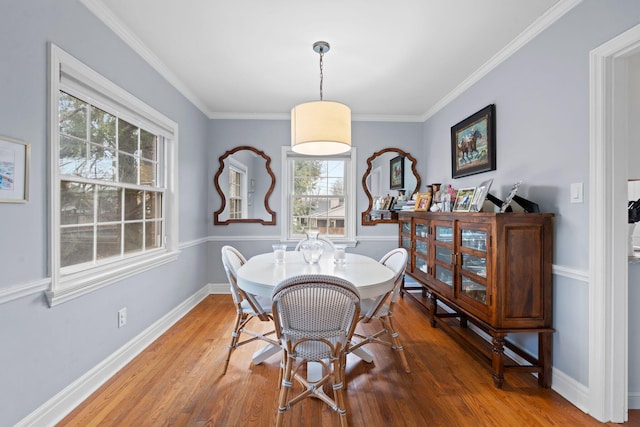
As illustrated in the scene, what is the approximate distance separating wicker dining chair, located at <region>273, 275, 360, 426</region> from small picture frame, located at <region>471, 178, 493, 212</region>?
1.39m

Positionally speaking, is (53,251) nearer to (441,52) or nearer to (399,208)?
(441,52)

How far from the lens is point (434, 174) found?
399 cm

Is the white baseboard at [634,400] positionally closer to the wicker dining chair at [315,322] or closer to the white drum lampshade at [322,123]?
the wicker dining chair at [315,322]

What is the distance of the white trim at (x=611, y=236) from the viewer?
1.68 metres

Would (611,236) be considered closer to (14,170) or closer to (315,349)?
(315,349)

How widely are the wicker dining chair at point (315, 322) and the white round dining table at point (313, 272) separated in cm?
21

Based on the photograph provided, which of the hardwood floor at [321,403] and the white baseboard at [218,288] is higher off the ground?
the white baseboard at [218,288]

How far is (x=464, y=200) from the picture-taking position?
8.59 ft

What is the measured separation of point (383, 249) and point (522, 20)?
2.87 meters

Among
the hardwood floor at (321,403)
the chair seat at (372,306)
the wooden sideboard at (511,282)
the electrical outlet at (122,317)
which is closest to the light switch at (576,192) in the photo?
the wooden sideboard at (511,282)

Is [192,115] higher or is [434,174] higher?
[192,115]

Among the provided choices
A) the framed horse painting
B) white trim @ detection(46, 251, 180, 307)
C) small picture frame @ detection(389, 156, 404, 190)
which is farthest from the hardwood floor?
small picture frame @ detection(389, 156, 404, 190)

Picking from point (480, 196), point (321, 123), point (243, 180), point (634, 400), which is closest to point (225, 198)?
point (243, 180)

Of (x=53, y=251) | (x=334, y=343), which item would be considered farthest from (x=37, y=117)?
(x=334, y=343)
